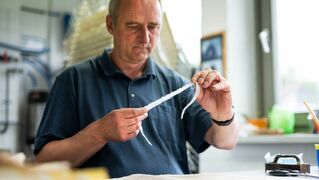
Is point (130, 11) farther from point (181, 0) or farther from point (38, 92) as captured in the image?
point (38, 92)

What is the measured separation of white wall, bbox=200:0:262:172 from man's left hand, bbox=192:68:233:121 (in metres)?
0.77

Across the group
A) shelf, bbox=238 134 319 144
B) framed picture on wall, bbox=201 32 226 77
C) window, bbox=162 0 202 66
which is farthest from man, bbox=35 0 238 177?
window, bbox=162 0 202 66

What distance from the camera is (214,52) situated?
2143 mm

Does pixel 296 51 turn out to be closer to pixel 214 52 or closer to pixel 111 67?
pixel 214 52

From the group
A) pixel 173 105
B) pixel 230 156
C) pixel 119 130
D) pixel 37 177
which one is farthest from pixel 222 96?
pixel 37 177

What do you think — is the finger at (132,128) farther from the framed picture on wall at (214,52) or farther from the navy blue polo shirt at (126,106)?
the framed picture on wall at (214,52)

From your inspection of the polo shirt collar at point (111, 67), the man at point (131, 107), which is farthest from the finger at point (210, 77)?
the polo shirt collar at point (111, 67)

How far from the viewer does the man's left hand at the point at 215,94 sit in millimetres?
1182

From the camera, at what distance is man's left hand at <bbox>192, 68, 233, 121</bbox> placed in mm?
1182

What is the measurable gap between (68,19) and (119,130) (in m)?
3.63

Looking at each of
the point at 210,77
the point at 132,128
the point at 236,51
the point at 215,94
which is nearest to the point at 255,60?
the point at 236,51

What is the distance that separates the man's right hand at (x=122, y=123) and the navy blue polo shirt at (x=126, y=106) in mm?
158

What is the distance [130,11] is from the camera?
139 cm

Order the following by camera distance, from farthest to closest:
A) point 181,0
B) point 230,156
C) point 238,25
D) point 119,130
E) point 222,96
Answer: point 181,0
point 238,25
point 230,156
point 222,96
point 119,130
